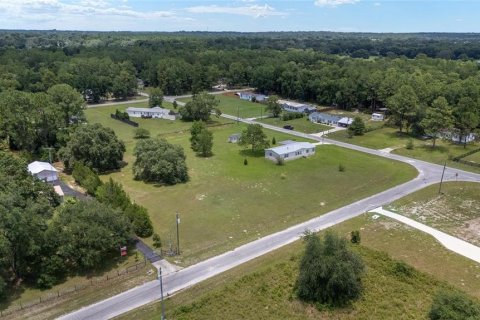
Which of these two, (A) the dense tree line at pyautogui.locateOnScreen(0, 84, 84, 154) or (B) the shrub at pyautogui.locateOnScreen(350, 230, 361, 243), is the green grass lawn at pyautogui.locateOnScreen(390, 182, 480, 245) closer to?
(B) the shrub at pyautogui.locateOnScreen(350, 230, 361, 243)

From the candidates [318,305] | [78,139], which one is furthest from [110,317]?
[78,139]

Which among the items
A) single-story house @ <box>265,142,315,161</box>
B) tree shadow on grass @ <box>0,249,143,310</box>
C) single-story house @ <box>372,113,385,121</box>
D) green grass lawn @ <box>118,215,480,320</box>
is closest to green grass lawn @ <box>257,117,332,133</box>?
single-story house @ <box>372,113,385,121</box>

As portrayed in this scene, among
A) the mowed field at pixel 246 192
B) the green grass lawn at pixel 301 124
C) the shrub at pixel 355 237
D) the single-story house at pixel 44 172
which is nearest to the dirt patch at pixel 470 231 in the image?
the shrub at pixel 355 237

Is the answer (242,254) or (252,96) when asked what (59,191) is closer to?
(242,254)

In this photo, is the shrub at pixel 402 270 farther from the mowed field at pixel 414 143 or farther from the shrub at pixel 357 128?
the shrub at pixel 357 128

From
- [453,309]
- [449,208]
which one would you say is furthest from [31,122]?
[453,309]
